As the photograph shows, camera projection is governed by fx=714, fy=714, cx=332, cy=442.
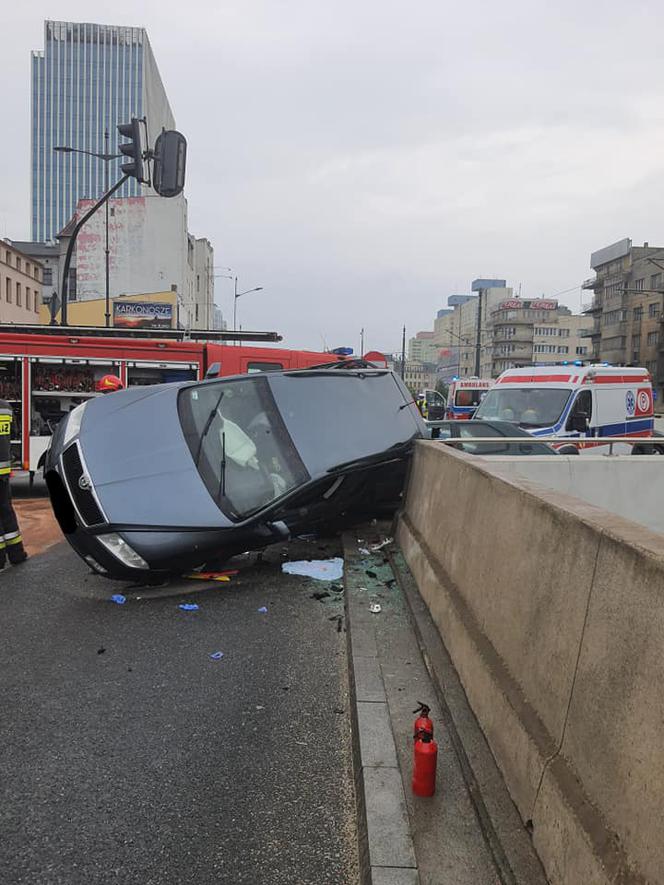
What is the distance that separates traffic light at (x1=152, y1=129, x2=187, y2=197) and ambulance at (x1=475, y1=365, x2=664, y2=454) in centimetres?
770

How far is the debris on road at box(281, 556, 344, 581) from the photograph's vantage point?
6.90 metres

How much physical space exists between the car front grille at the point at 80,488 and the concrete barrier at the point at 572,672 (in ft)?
11.0

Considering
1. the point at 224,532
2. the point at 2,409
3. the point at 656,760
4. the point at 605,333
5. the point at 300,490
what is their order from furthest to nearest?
the point at 605,333, the point at 2,409, the point at 300,490, the point at 224,532, the point at 656,760

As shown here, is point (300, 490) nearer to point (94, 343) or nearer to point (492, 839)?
point (492, 839)

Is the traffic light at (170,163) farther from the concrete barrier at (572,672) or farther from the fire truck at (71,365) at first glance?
the concrete barrier at (572,672)

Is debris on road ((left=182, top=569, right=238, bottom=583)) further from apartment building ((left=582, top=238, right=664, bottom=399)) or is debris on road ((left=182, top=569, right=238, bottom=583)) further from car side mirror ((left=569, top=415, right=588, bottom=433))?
apartment building ((left=582, top=238, right=664, bottom=399))

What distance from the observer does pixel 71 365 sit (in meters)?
12.9

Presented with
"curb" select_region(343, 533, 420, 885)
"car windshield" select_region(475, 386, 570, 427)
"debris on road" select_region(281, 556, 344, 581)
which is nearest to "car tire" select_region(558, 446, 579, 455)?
"car windshield" select_region(475, 386, 570, 427)

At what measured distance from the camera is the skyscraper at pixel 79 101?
103 metres

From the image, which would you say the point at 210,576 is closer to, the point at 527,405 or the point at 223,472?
the point at 223,472

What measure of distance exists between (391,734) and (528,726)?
0.95 metres

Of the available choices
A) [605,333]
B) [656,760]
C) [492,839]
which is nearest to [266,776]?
[492,839]

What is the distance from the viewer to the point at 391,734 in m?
3.38

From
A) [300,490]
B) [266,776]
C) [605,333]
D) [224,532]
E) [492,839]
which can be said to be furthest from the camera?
[605,333]
